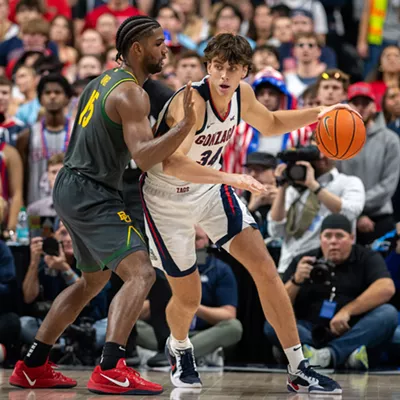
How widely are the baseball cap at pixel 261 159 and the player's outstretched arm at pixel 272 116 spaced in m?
2.40

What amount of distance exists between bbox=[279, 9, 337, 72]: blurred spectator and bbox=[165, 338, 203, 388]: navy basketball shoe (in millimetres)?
6118

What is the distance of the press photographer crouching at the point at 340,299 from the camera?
26.8ft

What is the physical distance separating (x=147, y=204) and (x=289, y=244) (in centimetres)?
267

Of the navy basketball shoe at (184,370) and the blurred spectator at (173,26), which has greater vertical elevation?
the blurred spectator at (173,26)

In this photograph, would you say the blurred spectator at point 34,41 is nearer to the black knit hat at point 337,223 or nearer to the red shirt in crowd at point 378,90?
the red shirt in crowd at point 378,90

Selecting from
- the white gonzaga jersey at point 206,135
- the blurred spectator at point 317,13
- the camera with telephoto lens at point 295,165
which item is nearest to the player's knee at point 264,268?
the white gonzaga jersey at point 206,135

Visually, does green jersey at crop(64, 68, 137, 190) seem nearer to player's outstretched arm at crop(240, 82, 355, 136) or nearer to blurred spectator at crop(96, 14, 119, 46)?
player's outstretched arm at crop(240, 82, 355, 136)

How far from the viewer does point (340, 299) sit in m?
8.48

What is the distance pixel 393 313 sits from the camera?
8320mm

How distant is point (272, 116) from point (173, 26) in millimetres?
6583

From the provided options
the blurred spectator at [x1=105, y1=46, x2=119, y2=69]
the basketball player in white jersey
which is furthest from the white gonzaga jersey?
the blurred spectator at [x1=105, y1=46, x2=119, y2=69]

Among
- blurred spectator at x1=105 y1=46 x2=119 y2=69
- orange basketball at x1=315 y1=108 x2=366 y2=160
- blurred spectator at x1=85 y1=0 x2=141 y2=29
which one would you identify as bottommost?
orange basketball at x1=315 y1=108 x2=366 y2=160

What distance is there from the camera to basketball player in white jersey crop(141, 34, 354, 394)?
20.2 ft

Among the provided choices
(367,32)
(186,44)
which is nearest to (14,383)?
(186,44)
